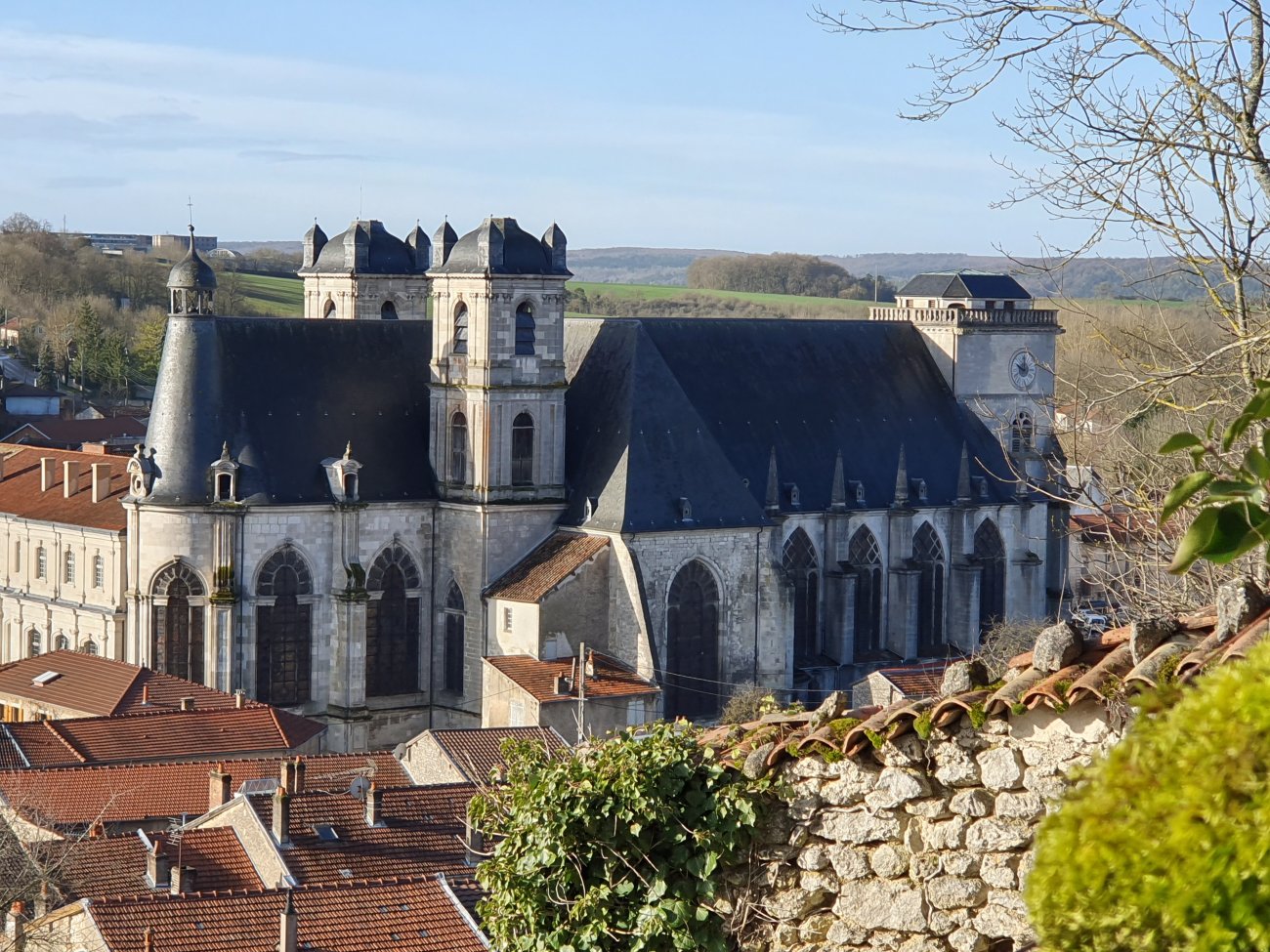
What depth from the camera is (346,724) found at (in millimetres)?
44781

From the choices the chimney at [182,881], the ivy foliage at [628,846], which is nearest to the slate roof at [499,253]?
the chimney at [182,881]

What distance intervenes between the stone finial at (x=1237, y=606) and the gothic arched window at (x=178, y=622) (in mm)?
37588

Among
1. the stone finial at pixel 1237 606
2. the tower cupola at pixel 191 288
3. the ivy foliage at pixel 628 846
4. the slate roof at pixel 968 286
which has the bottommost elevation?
the ivy foliage at pixel 628 846

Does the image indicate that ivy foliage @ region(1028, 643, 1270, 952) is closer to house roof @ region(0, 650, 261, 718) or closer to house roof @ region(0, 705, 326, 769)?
house roof @ region(0, 705, 326, 769)

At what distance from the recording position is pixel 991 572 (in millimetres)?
54219

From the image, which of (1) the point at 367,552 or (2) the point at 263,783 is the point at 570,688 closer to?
(1) the point at 367,552

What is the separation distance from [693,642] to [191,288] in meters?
13.7

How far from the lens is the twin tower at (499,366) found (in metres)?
45.1

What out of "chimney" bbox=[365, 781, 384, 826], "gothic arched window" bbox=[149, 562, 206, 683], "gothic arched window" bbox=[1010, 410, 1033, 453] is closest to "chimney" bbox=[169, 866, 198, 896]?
"chimney" bbox=[365, 781, 384, 826]

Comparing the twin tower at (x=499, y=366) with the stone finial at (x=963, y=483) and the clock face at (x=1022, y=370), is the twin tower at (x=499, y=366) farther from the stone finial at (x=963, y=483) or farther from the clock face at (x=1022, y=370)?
the clock face at (x=1022, y=370)

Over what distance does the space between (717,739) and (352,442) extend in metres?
36.6

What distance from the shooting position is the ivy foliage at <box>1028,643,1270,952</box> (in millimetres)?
5219

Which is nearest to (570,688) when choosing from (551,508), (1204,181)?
(551,508)

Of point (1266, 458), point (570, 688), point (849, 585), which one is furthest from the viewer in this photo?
point (849, 585)
